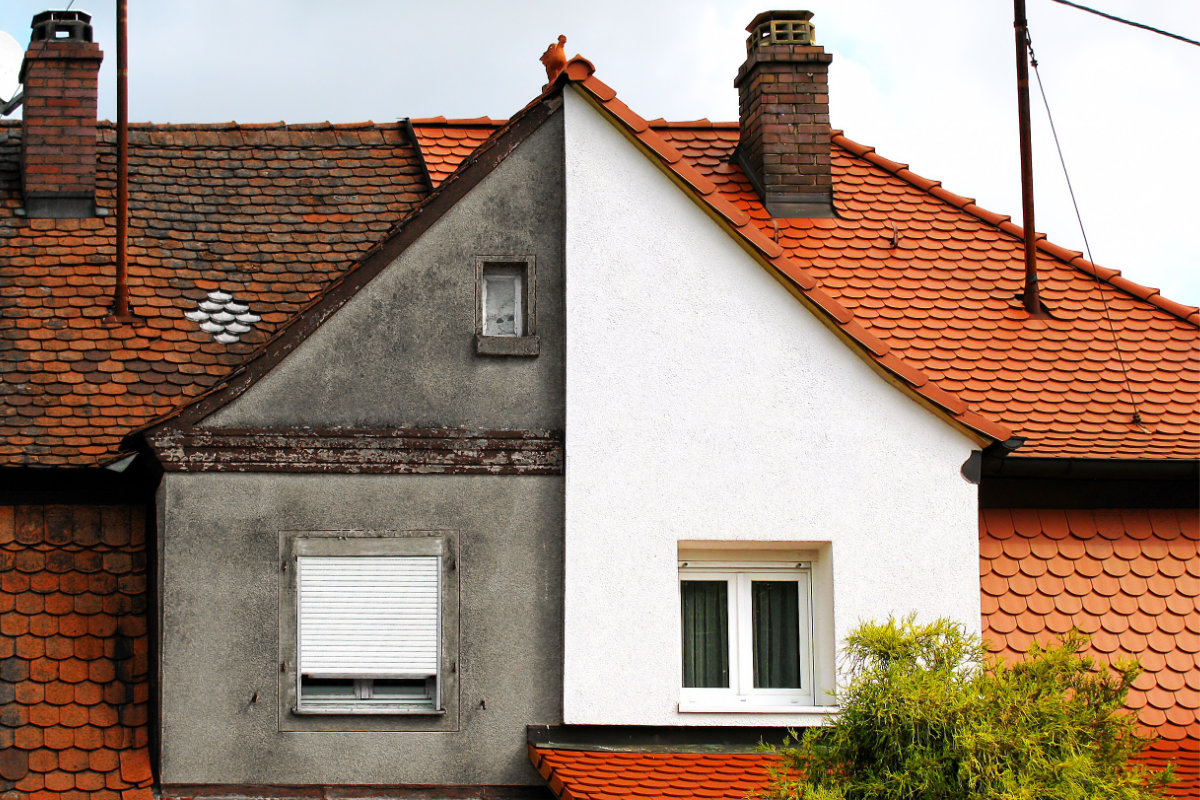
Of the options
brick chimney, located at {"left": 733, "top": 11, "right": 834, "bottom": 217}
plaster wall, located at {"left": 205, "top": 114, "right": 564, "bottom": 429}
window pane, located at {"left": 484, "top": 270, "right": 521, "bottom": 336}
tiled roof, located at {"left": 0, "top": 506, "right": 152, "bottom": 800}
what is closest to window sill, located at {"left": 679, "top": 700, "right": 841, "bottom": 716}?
plaster wall, located at {"left": 205, "top": 114, "right": 564, "bottom": 429}

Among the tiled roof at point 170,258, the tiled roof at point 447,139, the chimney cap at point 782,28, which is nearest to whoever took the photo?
the tiled roof at point 170,258

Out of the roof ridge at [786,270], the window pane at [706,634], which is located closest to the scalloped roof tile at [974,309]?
the roof ridge at [786,270]

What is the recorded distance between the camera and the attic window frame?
32.7 ft

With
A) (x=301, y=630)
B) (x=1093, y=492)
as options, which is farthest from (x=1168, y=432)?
(x=301, y=630)

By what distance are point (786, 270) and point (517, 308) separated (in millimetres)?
1842

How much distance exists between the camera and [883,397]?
10.0m

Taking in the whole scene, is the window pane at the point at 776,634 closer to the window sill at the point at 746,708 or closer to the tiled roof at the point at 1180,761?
the window sill at the point at 746,708

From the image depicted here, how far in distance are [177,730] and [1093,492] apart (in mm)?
6573

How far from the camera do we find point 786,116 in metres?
13.8

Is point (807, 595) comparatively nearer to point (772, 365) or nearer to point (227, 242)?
point (772, 365)

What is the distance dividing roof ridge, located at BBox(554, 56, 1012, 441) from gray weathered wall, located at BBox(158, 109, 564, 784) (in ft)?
1.82

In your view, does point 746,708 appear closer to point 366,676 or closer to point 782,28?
point 366,676

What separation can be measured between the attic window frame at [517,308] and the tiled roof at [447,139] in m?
3.44

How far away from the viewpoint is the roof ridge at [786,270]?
9945mm
